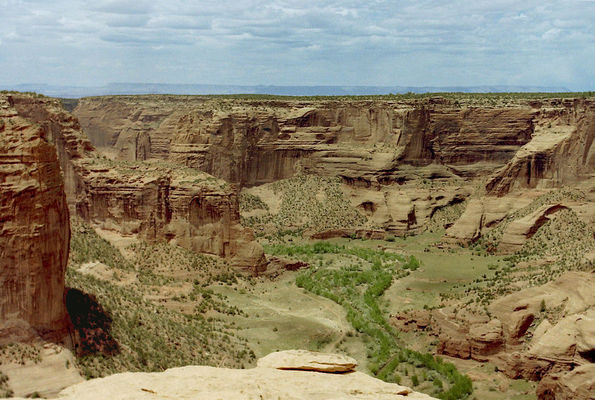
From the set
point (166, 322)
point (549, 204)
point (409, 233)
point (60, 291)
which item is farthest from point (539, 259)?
point (60, 291)

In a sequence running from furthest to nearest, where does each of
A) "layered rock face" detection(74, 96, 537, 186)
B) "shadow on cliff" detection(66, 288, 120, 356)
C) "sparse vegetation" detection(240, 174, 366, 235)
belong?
"layered rock face" detection(74, 96, 537, 186) < "sparse vegetation" detection(240, 174, 366, 235) < "shadow on cliff" detection(66, 288, 120, 356)

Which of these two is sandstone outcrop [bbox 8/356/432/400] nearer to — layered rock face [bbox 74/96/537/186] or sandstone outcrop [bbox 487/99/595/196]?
sandstone outcrop [bbox 487/99/595/196]

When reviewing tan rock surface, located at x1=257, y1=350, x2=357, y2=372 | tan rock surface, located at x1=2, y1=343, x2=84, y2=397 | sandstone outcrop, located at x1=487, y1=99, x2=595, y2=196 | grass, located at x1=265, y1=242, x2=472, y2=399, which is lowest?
grass, located at x1=265, y1=242, x2=472, y2=399

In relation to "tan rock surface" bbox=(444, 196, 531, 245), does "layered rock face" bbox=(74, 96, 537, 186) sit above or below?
above

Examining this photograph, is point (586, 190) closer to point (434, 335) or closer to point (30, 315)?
point (434, 335)

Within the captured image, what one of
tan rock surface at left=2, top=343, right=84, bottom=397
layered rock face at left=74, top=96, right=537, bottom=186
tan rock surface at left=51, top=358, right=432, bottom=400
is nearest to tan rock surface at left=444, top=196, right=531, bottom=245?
layered rock face at left=74, top=96, right=537, bottom=186


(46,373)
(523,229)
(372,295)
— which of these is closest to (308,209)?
(523,229)

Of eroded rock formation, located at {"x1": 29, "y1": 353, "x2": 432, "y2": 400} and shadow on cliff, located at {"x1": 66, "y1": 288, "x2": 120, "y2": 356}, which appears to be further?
shadow on cliff, located at {"x1": 66, "y1": 288, "x2": 120, "y2": 356}
